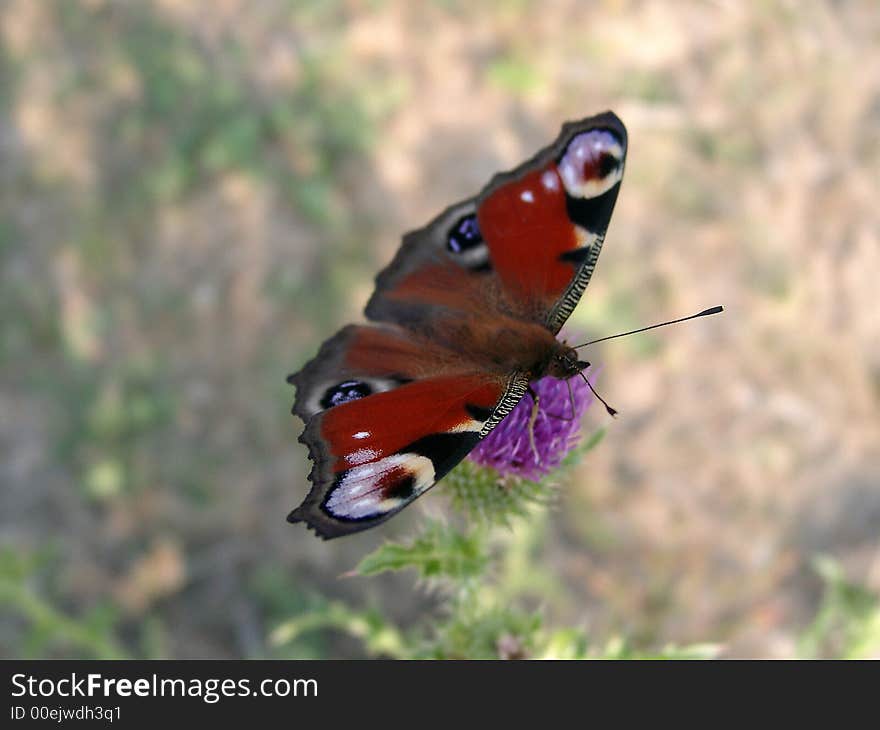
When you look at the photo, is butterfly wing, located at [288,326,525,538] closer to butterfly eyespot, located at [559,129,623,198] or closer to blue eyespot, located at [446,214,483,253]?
blue eyespot, located at [446,214,483,253]

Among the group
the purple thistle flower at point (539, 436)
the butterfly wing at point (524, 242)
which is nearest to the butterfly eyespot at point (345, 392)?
the butterfly wing at point (524, 242)

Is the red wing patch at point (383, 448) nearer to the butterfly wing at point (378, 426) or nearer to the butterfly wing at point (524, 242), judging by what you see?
the butterfly wing at point (378, 426)

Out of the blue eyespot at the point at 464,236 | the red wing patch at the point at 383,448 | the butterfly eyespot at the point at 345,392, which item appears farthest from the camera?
the blue eyespot at the point at 464,236

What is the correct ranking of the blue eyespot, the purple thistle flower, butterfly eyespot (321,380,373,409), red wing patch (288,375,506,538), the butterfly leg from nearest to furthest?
1. red wing patch (288,375,506,538)
2. butterfly eyespot (321,380,373,409)
3. the butterfly leg
4. the purple thistle flower
5. the blue eyespot

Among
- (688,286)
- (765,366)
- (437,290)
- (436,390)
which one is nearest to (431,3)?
(688,286)

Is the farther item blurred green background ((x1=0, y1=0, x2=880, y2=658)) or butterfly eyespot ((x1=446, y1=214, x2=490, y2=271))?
blurred green background ((x1=0, y1=0, x2=880, y2=658))

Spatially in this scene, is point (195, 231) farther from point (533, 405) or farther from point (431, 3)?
point (533, 405)

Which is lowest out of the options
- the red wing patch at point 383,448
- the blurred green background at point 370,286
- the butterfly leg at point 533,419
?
the red wing patch at point 383,448

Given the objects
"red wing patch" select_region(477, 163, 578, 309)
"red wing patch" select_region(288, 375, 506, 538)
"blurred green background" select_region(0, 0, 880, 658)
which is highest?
"blurred green background" select_region(0, 0, 880, 658)

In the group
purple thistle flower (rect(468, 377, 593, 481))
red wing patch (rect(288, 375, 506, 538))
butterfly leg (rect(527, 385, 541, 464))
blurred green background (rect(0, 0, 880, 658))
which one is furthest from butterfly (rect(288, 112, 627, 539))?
blurred green background (rect(0, 0, 880, 658))
